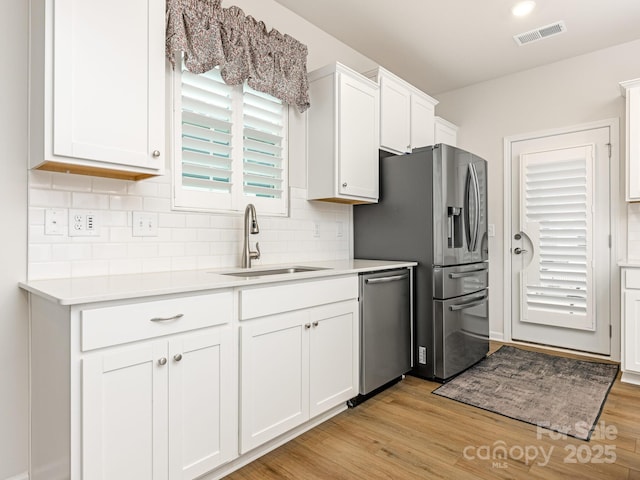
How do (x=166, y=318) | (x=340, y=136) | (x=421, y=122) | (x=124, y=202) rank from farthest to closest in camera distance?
(x=421, y=122) < (x=340, y=136) < (x=124, y=202) < (x=166, y=318)

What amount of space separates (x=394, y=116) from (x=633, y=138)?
6.20 feet

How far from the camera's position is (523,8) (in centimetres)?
289

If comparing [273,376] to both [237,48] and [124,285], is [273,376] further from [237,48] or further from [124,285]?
[237,48]

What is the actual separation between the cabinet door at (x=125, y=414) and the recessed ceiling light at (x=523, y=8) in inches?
130

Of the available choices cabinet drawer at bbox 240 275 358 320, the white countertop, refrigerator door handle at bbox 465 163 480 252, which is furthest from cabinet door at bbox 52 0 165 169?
refrigerator door handle at bbox 465 163 480 252

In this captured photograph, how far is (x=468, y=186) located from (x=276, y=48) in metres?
1.85

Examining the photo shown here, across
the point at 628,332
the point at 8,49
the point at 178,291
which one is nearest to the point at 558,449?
the point at 628,332

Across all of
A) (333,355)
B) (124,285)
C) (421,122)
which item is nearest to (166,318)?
(124,285)

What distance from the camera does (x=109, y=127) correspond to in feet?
5.39

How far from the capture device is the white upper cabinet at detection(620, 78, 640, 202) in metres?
3.04

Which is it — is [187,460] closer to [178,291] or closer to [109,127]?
[178,291]

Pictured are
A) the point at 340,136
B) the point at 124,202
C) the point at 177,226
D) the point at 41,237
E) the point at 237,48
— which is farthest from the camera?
the point at 340,136

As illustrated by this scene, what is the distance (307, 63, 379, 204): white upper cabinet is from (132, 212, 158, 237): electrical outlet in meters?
1.25

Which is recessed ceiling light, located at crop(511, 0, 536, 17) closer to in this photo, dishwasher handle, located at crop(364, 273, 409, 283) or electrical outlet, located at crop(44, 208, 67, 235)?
dishwasher handle, located at crop(364, 273, 409, 283)
